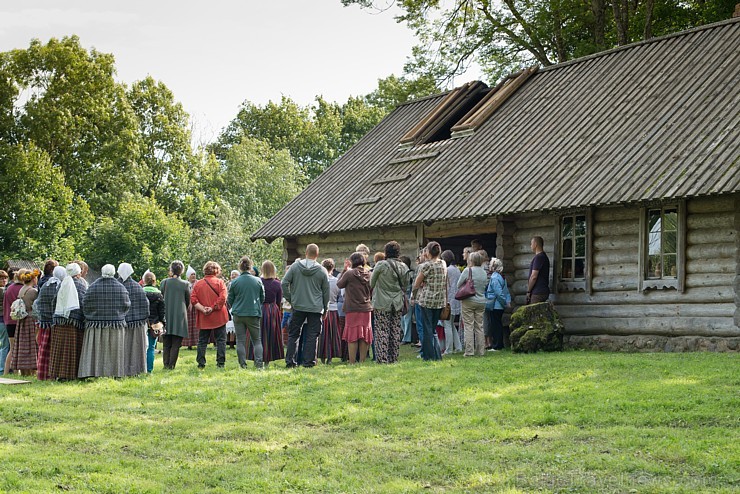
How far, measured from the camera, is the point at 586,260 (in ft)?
56.3

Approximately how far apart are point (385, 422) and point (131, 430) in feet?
8.15

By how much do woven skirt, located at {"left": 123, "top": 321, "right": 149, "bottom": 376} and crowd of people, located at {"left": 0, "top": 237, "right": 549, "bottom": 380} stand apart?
15 mm

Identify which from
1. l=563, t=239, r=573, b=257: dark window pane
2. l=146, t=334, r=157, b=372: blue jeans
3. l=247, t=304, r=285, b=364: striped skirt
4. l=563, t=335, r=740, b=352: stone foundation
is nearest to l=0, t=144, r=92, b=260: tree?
l=146, t=334, r=157, b=372: blue jeans

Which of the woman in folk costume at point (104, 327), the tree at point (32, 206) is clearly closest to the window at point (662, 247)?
the woman in folk costume at point (104, 327)

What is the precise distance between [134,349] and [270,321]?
250cm

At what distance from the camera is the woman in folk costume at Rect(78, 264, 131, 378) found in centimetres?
1362

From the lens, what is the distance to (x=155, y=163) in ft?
173

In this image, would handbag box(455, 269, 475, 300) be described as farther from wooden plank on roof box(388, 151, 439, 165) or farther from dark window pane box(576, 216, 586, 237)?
wooden plank on roof box(388, 151, 439, 165)

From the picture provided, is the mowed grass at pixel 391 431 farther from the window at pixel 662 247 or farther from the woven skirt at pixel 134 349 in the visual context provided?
the window at pixel 662 247

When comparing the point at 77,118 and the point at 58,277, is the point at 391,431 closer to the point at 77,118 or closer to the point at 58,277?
the point at 58,277

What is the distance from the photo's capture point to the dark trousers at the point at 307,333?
14.8m

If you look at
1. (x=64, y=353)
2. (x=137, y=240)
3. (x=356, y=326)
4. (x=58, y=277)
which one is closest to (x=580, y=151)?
(x=356, y=326)

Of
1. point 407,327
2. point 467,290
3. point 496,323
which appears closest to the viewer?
point 467,290

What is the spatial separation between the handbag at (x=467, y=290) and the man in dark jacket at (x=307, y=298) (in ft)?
7.63
